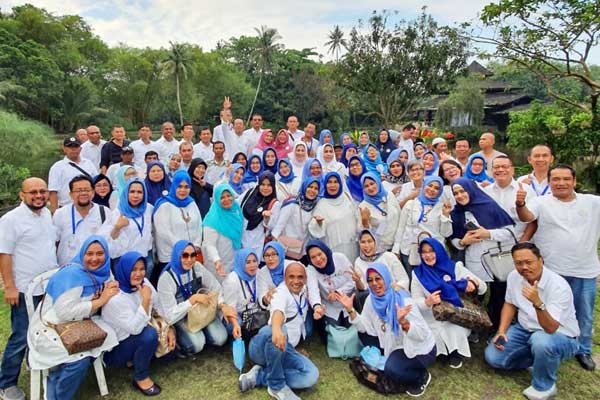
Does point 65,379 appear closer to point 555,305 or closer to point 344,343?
point 344,343

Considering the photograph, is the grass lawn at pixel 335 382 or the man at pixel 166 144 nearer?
the grass lawn at pixel 335 382

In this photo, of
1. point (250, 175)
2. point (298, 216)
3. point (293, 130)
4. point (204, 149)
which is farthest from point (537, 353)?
point (293, 130)

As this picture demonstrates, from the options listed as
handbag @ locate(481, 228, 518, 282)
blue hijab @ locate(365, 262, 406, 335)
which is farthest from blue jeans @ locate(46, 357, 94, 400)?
handbag @ locate(481, 228, 518, 282)

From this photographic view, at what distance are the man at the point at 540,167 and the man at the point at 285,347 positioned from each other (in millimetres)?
2663

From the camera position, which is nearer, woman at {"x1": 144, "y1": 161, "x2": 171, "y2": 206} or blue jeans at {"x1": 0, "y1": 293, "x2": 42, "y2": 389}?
blue jeans at {"x1": 0, "y1": 293, "x2": 42, "y2": 389}

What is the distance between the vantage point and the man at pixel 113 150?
234 inches

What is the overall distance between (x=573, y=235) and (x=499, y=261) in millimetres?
647

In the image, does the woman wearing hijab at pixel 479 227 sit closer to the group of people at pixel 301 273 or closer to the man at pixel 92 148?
the group of people at pixel 301 273

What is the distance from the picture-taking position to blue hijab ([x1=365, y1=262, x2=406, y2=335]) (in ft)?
10.7

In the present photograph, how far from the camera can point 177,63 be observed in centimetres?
3509

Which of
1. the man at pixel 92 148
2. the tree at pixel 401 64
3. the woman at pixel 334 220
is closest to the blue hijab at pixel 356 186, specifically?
the woman at pixel 334 220

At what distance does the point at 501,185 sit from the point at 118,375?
13.3 feet

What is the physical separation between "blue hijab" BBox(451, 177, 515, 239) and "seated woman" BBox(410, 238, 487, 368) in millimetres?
598

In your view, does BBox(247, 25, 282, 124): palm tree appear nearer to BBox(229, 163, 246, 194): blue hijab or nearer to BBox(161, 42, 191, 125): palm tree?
BBox(161, 42, 191, 125): palm tree
